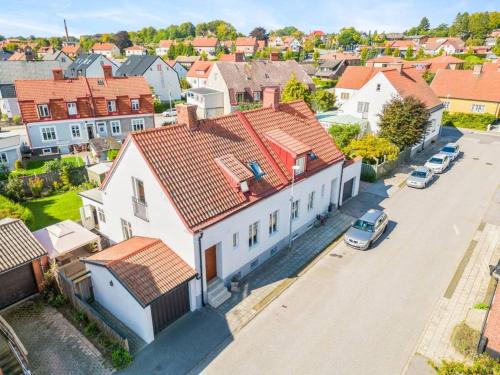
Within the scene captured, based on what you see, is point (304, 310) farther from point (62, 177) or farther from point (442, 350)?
point (62, 177)

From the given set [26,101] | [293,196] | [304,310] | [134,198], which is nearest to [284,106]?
→ [293,196]

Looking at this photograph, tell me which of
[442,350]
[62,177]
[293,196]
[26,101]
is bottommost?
[442,350]

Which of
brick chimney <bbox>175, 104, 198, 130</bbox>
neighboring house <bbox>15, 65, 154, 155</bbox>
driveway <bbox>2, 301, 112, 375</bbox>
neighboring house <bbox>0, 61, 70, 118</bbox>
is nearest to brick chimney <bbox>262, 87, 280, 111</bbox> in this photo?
brick chimney <bbox>175, 104, 198, 130</bbox>

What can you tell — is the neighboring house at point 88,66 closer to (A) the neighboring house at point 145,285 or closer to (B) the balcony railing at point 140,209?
(B) the balcony railing at point 140,209

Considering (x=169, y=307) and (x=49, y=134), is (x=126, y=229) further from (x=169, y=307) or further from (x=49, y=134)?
(x=49, y=134)

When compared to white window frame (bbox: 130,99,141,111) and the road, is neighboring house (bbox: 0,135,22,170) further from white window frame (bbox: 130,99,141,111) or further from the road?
the road

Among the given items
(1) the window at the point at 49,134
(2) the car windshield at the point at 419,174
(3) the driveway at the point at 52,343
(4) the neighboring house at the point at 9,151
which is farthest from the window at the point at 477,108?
(4) the neighboring house at the point at 9,151
